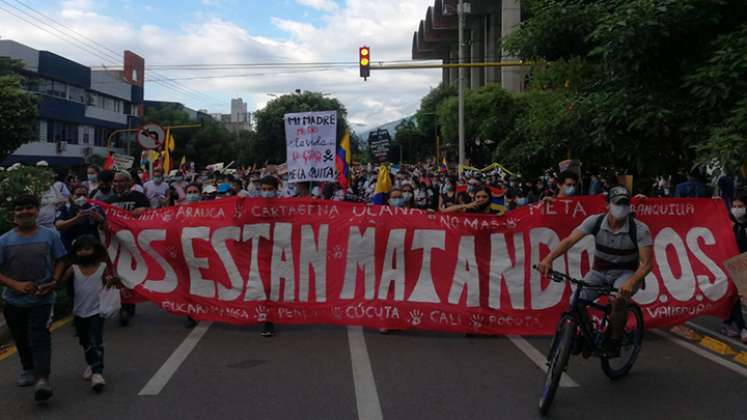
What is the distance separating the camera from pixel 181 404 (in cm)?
520

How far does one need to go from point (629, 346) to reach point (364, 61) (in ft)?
44.8

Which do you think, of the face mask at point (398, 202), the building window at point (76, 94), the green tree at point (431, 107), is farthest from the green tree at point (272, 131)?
the face mask at point (398, 202)

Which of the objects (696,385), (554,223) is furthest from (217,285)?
(696,385)

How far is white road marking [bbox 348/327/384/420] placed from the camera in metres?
5.06

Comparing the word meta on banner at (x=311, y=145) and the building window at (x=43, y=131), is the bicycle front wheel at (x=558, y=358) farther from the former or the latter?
the building window at (x=43, y=131)

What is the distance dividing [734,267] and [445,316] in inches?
112

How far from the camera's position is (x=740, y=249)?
7.70 m

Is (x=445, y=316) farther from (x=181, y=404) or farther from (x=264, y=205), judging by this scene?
(x=181, y=404)

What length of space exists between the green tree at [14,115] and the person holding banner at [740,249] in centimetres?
2994

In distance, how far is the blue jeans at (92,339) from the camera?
557 centimetres

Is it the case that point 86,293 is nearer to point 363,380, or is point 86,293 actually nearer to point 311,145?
point 363,380

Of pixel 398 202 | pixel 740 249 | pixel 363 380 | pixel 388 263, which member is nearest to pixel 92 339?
pixel 363 380

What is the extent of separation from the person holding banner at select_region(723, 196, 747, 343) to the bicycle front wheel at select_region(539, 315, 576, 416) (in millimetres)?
3247

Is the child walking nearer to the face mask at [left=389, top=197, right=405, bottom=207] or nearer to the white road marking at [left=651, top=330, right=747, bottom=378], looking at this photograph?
the face mask at [left=389, top=197, right=405, bottom=207]
